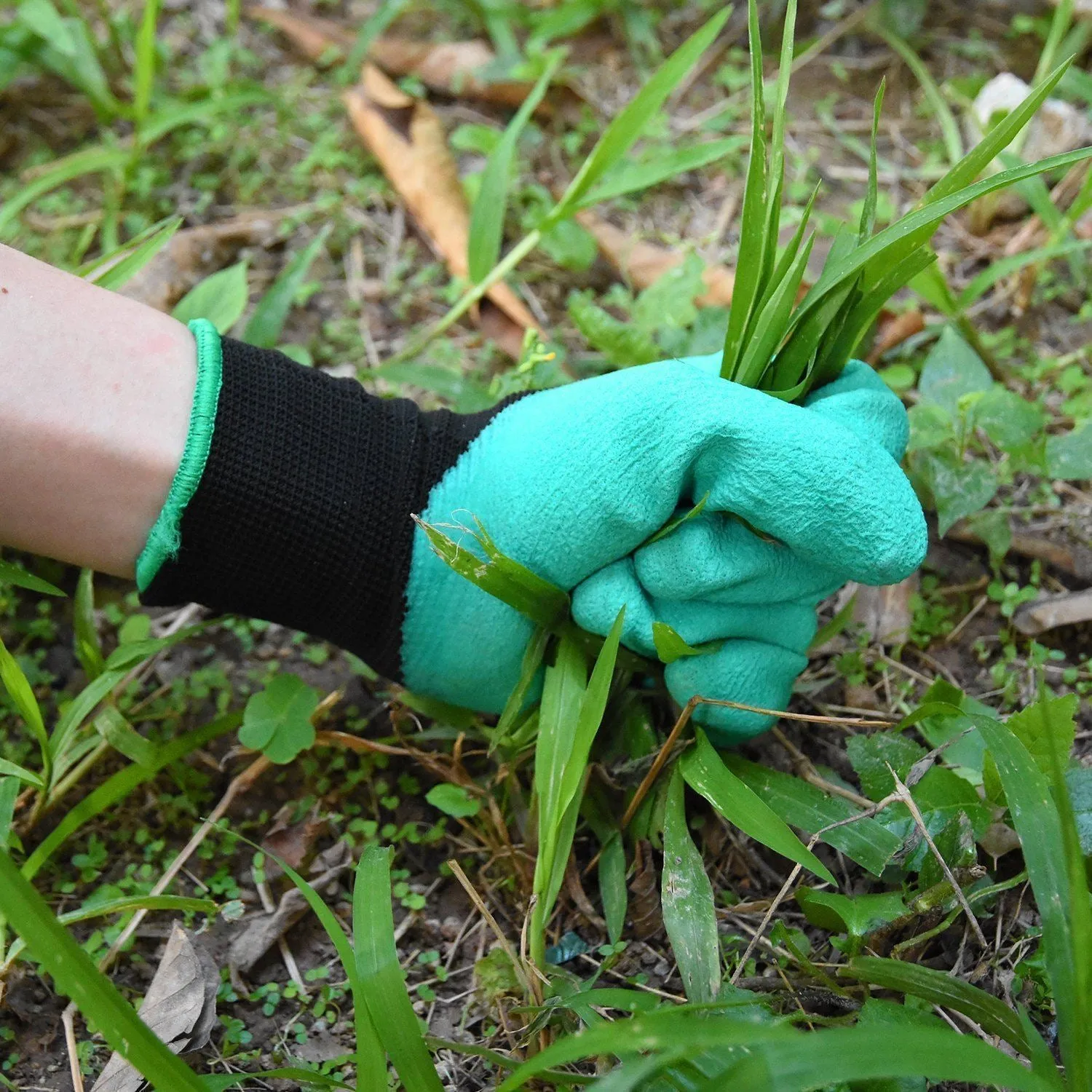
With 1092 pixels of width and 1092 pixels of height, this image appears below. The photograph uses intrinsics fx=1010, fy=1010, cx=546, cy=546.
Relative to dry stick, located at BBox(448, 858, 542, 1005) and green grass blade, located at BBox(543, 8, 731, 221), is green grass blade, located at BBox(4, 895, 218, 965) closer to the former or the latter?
dry stick, located at BBox(448, 858, 542, 1005)

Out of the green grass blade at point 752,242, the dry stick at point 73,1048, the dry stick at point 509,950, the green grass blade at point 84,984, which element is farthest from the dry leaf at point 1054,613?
the dry stick at point 73,1048

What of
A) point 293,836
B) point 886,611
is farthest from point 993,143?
point 293,836

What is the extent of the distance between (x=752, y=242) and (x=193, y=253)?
3.79 ft

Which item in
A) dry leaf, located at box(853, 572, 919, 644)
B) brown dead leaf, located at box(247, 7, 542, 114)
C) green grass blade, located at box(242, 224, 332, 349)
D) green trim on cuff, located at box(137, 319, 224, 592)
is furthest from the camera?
brown dead leaf, located at box(247, 7, 542, 114)

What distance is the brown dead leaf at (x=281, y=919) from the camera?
1148mm

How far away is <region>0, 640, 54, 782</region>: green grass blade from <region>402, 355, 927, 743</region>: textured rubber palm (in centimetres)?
43

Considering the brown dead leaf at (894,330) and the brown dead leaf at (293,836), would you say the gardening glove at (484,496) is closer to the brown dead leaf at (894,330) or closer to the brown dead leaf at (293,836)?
the brown dead leaf at (293,836)

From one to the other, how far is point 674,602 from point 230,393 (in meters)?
0.55

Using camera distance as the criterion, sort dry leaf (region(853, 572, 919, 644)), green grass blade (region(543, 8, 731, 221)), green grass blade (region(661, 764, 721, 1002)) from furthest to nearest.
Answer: green grass blade (region(543, 8, 731, 221)) < dry leaf (region(853, 572, 919, 644)) < green grass blade (region(661, 764, 721, 1002))

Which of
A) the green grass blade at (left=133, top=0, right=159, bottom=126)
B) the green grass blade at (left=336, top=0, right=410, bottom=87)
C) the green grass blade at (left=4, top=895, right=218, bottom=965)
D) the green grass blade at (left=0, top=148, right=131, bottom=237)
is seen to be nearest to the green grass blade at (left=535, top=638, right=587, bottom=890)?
the green grass blade at (left=4, top=895, right=218, bottom=965)

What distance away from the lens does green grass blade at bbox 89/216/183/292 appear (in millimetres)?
1427

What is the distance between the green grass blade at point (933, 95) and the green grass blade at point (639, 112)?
0.57 metres

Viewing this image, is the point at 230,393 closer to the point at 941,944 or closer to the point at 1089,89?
the point at 941,944

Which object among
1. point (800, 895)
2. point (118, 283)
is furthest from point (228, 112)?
point (800, 895)
